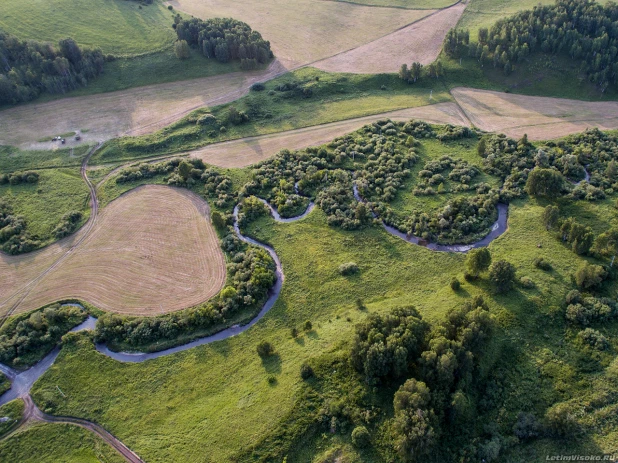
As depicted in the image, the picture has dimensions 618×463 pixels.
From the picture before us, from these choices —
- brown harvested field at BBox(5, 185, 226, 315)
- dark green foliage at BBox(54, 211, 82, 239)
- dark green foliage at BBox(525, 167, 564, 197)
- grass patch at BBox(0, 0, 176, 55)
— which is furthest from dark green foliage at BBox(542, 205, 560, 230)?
grass patch at BBox(0, 0, 176, 55)

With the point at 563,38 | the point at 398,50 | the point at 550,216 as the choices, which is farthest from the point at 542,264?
the point at 398,50

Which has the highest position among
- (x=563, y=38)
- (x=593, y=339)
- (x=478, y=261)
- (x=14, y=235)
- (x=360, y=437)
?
(x=563, y=38)

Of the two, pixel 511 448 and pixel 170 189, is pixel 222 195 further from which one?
pixel 511 448

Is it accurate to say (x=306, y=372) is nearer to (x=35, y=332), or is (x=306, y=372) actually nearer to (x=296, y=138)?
(x=35, y=332)

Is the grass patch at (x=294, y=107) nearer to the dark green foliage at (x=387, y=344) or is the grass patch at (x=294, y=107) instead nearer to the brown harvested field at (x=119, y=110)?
the brown harvested field at (x=119, y=110)

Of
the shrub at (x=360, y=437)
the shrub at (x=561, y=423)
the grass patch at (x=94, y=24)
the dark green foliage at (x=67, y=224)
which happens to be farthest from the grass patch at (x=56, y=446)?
the grass patch at (x=94, y=24)

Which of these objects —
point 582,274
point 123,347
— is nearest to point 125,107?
point 123,347
